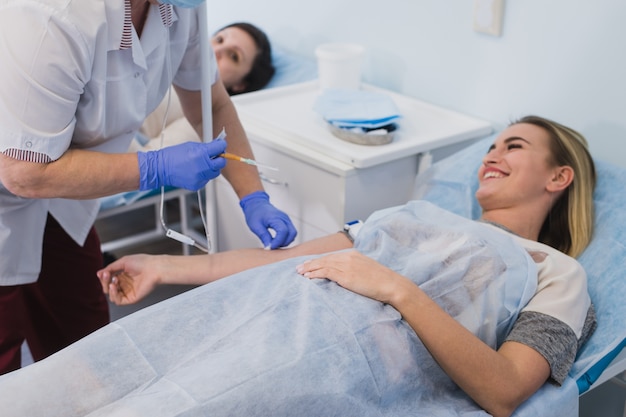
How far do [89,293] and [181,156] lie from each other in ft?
1.84

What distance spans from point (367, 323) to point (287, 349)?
174mm

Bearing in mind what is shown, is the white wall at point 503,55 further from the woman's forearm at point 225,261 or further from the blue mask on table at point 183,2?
the blue mask on table at point 183,2

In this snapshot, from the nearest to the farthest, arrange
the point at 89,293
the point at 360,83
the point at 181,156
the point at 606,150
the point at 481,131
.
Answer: the point at 181,156 → the point at 89,293 → the point at 606,150 → the point at 481,131 → the point at 360,83

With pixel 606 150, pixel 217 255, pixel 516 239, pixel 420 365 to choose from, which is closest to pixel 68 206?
pixel 217 255

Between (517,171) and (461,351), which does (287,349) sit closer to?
(461,351)

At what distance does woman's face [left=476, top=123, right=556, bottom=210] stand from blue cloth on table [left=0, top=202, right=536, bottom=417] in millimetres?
190

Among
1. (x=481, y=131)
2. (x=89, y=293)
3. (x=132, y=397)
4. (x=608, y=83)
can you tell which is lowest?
(x=89, y=293)

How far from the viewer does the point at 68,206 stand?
1.79m

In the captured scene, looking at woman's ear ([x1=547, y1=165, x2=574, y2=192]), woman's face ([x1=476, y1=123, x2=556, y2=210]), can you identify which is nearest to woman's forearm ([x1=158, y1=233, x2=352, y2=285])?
woman's face ([x1=476, y1=123, x2=556, y2=210])

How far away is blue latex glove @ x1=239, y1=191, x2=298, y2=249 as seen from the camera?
5.75ft

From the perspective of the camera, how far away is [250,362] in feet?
4.14

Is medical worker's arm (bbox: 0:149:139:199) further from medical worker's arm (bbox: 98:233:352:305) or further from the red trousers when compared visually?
the red trousers

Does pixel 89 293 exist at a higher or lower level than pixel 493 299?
lower

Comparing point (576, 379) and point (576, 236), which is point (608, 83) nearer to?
point (576, 236)
